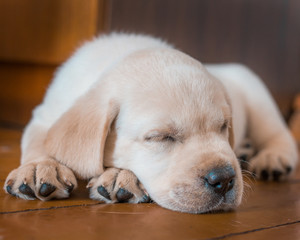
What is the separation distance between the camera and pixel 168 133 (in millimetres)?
2309

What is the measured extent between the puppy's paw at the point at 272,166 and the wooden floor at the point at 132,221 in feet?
2.54

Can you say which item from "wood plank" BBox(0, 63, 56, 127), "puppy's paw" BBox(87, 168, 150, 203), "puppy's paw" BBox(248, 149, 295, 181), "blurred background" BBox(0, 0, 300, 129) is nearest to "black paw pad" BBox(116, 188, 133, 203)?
"puppy's paw" BBox(87, 168, 150, 203)

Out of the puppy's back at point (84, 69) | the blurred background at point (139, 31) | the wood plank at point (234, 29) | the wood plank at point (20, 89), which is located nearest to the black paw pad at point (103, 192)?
the puppy's back at point (84, 69)

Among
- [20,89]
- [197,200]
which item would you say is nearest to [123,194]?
[197,200]

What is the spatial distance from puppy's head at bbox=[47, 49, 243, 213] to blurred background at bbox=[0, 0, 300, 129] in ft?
5.67

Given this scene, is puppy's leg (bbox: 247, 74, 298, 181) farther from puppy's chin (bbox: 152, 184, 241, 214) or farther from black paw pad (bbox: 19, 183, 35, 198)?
black paw pad (bbox: 19, 183, 35, 198)

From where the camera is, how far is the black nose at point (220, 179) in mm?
2152

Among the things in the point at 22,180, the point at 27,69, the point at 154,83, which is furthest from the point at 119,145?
the point at 27,69

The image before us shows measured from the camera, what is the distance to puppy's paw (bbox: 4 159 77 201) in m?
2.24

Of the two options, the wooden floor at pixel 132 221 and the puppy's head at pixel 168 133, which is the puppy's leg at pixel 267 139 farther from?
the puppy's head at pixel 168 133

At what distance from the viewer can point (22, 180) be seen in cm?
226

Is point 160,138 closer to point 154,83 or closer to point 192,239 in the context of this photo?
point 154,83

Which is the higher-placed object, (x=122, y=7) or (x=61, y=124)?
(x=122, y=7)

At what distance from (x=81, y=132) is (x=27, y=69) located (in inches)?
123
